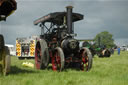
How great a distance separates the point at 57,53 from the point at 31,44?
11.8m

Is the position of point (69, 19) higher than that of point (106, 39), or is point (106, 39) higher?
point (69, 19)

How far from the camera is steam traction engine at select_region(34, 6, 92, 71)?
321 inches

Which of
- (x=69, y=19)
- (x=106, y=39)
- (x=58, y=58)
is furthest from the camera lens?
(x=106, y=39)

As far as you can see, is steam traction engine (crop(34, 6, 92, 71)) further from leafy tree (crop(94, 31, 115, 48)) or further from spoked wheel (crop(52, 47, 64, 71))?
leafy tree (crop(94, 31, 115, 48))

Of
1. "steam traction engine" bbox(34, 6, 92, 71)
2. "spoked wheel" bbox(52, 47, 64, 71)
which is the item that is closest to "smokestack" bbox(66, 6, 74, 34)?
"steam traction engine" bbox(34, 6, 92, 71)

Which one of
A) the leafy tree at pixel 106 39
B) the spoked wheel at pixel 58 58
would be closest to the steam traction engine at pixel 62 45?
the spoked wheel at pixel 58 58

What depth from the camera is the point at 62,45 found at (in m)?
8.34

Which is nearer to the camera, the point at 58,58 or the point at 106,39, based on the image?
the point at 58,58

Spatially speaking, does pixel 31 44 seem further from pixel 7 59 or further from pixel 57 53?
pixel 7 59

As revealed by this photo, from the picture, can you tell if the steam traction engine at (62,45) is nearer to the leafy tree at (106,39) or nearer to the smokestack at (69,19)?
the smokestack at (69,19)

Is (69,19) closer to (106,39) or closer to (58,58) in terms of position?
(58,58)

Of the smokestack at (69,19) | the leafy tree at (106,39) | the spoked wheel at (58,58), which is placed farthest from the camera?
the leafy tree at (106,39)

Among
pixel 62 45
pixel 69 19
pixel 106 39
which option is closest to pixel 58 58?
pixel 62 45

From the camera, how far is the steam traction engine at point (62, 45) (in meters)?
8.15
